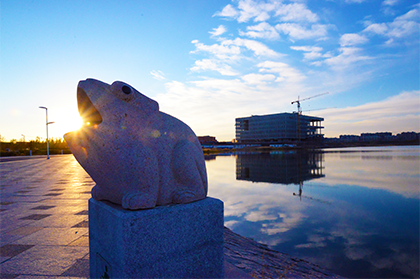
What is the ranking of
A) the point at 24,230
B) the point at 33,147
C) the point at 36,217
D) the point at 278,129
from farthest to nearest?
the point at 278,129
the point at 33,147
the point at 36,217
the point at 24,230

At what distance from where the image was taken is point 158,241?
2.56m

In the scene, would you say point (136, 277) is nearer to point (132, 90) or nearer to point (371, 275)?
point (132, 90)

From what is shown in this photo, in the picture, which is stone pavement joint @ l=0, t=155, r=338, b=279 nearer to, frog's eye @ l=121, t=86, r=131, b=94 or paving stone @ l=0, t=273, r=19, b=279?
paving stone @ l=0, t=273, r=19, b=279

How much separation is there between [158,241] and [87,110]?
5.73ft

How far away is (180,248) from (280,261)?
2582 millimetres

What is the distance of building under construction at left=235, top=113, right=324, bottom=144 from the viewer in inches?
4525

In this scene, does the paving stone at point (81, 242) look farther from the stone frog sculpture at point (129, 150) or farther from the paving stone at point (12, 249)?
the stone frog sculpture at point (129, 150)

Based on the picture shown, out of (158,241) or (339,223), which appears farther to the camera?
(339,223)

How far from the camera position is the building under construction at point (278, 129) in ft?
377

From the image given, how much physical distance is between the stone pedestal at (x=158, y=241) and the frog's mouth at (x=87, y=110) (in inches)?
41.2

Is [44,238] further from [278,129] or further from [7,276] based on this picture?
[278,129]

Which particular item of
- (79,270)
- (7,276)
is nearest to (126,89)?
(79,270)

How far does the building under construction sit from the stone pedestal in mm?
112912

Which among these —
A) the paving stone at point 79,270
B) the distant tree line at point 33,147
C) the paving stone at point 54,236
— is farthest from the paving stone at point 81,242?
the distant tree line at point 33,147
